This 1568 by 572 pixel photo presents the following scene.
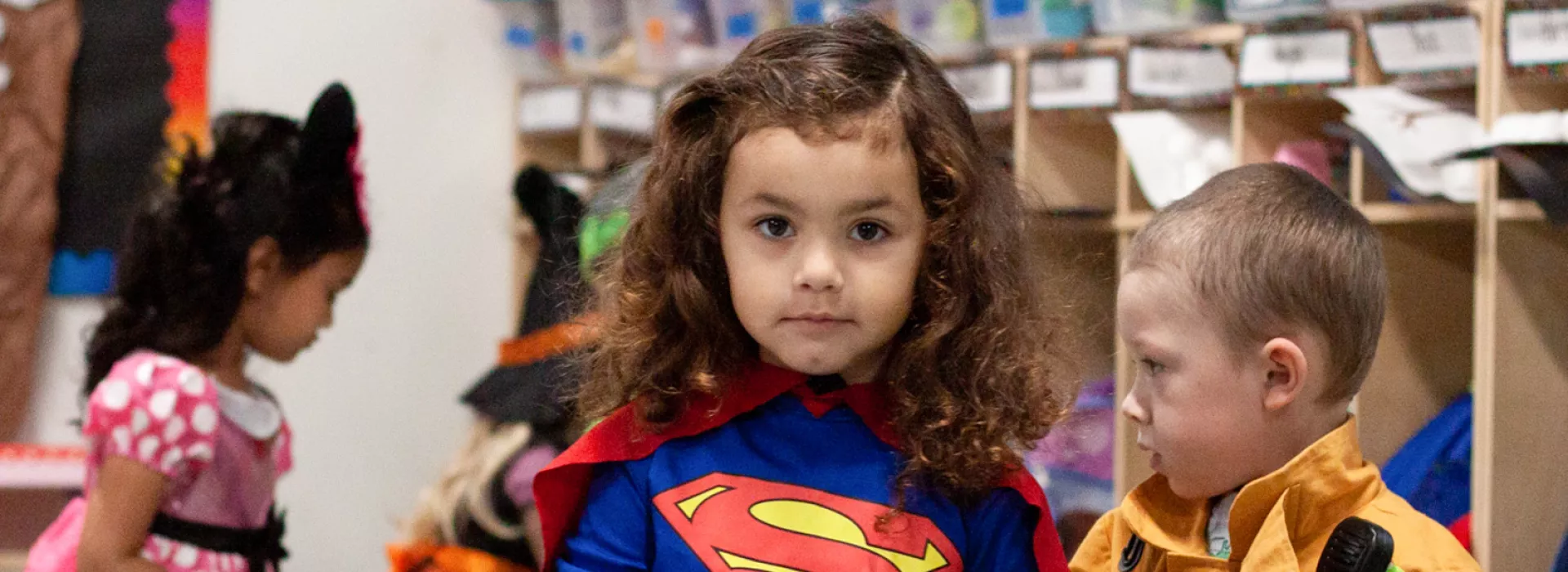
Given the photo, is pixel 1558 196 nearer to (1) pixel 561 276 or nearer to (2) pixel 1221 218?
(2) pixel 1221 218

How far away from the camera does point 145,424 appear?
1734 mm

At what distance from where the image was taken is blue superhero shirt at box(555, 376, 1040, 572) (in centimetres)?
113

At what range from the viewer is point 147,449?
67.9 inches

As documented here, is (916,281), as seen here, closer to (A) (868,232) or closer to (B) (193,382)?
(A) (868,232)

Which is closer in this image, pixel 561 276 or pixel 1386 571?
pixel 1386 571

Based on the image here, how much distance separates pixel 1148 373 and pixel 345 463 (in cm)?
227

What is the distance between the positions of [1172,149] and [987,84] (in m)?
0.39

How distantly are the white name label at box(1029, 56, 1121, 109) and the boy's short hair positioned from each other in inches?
47.5

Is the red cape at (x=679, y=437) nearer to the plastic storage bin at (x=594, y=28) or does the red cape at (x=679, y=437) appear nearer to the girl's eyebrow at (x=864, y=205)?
the girl's eyebrow at (x=864, y=205)

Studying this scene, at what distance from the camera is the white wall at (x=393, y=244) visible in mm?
2979

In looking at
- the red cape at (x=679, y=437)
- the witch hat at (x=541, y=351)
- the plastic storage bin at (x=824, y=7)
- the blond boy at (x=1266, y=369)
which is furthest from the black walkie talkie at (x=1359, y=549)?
the plastic storage bin at (x=824, y=7)

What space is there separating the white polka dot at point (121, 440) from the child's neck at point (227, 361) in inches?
7.1

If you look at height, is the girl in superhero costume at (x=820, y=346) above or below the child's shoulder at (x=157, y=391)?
above

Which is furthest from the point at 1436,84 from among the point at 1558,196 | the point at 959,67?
the point at 959,67
